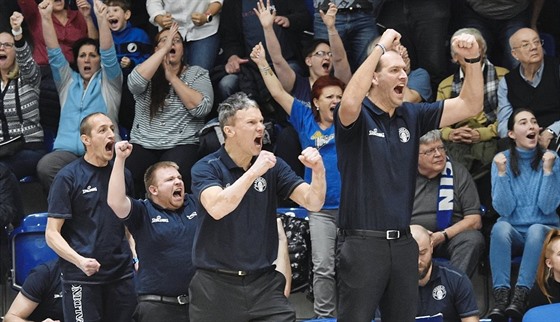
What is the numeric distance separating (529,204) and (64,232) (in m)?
3.35

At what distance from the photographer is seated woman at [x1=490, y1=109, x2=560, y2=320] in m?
8.36

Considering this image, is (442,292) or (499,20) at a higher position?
(499,20)

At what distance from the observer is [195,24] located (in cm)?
1002

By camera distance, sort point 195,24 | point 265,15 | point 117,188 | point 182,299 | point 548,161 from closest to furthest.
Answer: point 117,188 → point 182,299 → point 548,161 → point 265,15 → point 195,24

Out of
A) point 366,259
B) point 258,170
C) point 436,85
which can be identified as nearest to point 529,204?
point 436,85

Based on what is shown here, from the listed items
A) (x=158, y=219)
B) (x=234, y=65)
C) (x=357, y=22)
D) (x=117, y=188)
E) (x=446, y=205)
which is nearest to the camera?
(x=117, y=188)

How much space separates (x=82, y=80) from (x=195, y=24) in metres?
1.09

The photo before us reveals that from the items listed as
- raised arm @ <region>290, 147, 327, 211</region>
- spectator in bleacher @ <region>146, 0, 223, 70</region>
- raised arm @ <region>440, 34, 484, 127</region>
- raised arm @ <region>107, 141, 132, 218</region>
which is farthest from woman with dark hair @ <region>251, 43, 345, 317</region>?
raised arm @ <region>440, 34, 484, 127</region>

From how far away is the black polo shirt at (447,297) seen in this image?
758 cm

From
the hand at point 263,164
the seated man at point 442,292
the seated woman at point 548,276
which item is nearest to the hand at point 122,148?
the hand at point 263,164

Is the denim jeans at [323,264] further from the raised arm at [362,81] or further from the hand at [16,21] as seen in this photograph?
the hand at [16,21]

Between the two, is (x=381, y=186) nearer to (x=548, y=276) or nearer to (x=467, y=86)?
(x=467, y=86)

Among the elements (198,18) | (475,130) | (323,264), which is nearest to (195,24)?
(198,18)

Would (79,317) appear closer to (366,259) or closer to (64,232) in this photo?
(64,232)
